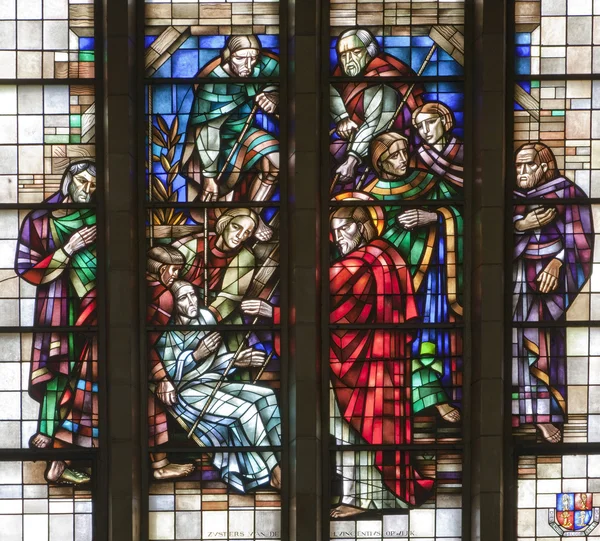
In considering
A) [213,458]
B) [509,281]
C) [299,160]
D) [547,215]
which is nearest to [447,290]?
[509,281]

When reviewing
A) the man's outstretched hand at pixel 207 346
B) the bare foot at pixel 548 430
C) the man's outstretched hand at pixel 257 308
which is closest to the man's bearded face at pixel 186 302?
the man's outstretched hand at pixel 207 346

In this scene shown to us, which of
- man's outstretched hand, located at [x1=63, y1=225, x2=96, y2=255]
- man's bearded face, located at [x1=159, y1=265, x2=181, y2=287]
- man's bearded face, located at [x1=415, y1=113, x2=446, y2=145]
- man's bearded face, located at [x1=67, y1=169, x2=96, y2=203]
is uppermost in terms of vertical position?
man's bearded face, located at [x1=415, y1=113, x2=446, y2=145]

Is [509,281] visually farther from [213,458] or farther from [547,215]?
[213,458]

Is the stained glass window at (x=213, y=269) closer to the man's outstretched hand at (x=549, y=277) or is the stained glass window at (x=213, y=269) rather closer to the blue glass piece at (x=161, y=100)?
the blue glass piece at (x=161, y=100)

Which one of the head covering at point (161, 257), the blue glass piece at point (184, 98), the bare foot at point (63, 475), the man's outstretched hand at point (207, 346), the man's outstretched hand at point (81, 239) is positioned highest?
the blue glass piece at point (184, 98)

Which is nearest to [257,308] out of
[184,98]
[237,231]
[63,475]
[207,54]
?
[237,231]

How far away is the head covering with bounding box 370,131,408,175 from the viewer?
34.9 feet

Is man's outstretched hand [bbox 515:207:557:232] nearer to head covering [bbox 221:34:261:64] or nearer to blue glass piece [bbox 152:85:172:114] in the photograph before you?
head covering [bbox 221:34:261:64]

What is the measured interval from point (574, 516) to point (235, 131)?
5.31 metres

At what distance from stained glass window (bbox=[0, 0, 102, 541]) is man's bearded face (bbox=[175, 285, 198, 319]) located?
87 centimetres

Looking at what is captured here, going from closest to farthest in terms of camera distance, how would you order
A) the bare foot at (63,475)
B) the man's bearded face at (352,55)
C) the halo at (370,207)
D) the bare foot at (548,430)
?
the bare foot at (63,475)
the bare foot at (548,430)
the halo at (370,207)
the man's bearded face at (352,55)

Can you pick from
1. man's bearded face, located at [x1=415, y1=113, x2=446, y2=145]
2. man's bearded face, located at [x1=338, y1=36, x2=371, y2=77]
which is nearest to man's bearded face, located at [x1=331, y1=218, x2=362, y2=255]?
man's bearded face, located at [x1=415, y1=113, x2=446, y2=145]

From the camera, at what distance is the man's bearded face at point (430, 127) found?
10688mm

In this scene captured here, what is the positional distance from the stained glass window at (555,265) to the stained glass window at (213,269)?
2539 millimetres
